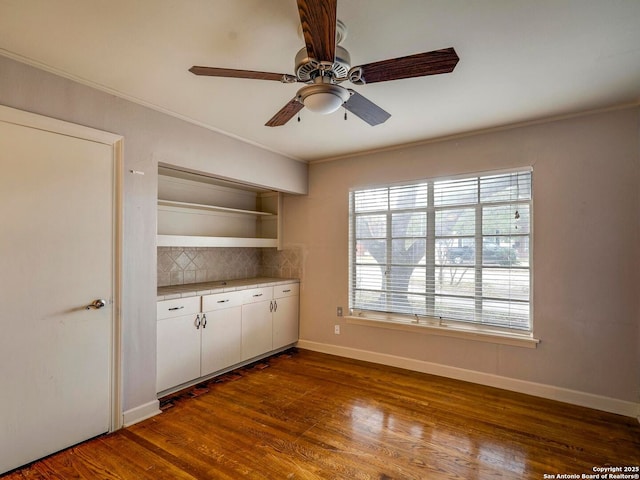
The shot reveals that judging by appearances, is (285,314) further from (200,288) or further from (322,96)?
(322,96)

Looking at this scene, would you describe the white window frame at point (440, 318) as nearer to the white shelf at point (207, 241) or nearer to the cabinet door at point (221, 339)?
the white shelf at point (207, 241)

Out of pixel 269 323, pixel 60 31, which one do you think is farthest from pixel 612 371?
pixel 60 31

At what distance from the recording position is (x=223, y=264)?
4.39m

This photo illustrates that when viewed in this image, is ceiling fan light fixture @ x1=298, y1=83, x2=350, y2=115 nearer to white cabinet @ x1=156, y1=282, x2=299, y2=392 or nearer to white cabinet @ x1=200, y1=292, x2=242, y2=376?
white cabinet @ x1=156, y1=282, x2=299, y2=392

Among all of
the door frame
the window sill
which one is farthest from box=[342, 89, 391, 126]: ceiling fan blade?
the window sill

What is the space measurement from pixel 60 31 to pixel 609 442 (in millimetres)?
4313

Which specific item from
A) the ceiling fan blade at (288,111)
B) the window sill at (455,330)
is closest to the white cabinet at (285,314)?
the window sill at (455,330)

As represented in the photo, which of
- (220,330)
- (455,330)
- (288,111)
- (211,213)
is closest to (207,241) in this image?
(211,213)

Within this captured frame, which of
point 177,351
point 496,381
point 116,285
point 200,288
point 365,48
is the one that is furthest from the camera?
point 200,288

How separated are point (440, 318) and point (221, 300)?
7.67 feet

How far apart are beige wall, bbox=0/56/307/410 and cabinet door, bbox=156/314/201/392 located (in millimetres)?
144

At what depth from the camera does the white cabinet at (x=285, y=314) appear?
4207 mm

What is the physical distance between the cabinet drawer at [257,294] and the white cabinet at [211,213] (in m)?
0.60

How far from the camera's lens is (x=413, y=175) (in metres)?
3.76
